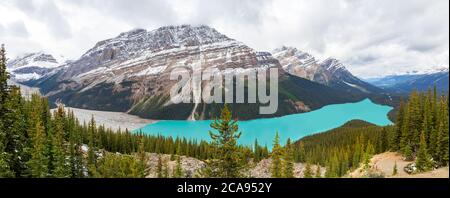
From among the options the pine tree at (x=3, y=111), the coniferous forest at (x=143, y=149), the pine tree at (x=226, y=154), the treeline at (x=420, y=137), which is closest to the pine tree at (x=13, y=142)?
the coniferous forest at (x=143, y=149)

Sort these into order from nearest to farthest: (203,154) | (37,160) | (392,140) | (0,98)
→ (0,98) < (37,160) < (392,140) < (203,154)

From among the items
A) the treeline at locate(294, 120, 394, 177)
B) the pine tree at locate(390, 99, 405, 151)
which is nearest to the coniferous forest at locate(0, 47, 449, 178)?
the pine tree at locate(390, 99, 405, 151)

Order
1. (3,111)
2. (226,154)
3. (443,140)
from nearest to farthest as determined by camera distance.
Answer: (226,154)
(3,111)
(443,140)

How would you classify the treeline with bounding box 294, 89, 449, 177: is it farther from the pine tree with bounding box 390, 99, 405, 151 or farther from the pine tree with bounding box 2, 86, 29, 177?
the pine tree with bounding box 2, 86, 29, 177

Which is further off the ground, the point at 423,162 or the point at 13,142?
the point at 13,142

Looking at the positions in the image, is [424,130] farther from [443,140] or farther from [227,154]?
[227,154]

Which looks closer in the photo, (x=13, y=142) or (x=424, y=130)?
(x=13, y=142)

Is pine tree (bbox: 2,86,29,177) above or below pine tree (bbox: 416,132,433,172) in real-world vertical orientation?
above

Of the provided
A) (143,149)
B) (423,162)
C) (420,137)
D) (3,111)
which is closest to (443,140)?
(420,137)
